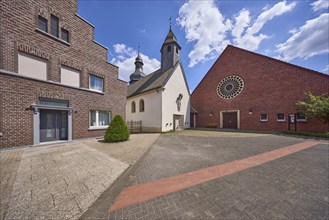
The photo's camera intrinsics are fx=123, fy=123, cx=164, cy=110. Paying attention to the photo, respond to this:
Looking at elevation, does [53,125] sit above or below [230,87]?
below

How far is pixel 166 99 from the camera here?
16.1m

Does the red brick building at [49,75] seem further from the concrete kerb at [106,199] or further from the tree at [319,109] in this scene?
the tree at [319,109]

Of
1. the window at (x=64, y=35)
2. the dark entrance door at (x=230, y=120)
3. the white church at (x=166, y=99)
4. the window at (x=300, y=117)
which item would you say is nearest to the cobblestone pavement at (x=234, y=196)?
the window at (x=64, y=35)

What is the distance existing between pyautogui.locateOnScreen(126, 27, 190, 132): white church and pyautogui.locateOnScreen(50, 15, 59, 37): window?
1001 cm

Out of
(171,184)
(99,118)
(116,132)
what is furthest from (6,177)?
(99,118)

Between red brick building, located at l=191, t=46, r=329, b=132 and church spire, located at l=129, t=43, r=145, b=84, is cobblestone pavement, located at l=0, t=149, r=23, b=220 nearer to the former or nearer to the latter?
red brick building, located at l=191, t=46, r=329, b=132

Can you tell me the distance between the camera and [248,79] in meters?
18.9

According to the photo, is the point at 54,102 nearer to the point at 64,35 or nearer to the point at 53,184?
the point at 64,35

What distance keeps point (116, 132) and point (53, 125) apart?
4.14 m

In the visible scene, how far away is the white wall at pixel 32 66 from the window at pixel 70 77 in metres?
0.97

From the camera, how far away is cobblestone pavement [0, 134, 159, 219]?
2367 millimetres

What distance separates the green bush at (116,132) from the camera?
29.4ft

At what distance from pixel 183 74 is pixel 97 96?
45.5 feet

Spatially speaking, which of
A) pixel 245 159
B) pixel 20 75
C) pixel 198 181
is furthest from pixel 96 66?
pixel 245 159
